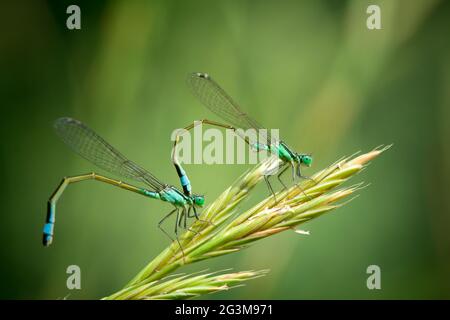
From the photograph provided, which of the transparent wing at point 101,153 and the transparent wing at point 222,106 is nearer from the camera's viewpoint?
the transparent wing at point 101,153

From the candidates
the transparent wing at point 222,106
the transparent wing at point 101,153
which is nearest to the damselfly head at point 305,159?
the transparent wing at point 222,106

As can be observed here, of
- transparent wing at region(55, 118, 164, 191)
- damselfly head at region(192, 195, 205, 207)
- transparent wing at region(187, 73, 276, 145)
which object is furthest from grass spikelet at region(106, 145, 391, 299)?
transparent wing at region(187, 73, 276, 145)

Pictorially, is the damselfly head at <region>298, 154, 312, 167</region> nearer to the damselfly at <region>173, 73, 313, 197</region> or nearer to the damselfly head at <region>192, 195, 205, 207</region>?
the damselfly at <region>173, 73, 313, 197</region>

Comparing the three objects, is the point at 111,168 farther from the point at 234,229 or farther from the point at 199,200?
the point at 234,229

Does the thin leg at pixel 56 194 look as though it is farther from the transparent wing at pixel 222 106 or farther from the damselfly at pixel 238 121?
the transparent wing at pixel 222 106

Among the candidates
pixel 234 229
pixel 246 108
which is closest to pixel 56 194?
pixel 234 229
